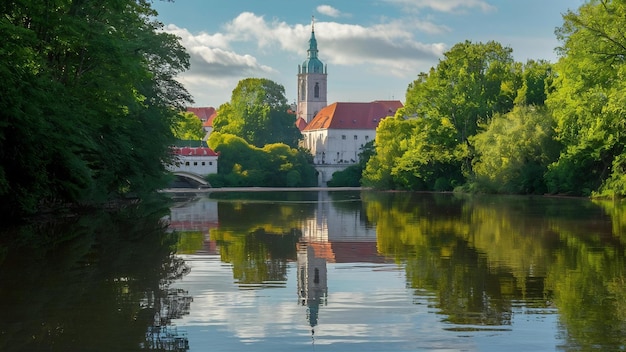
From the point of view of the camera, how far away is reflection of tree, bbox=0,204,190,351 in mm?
8953

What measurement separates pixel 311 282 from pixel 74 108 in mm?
16481

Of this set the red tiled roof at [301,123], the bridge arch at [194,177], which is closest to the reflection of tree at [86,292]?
the bridge arch at [194,177]

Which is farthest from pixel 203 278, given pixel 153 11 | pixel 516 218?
pixel 153 11

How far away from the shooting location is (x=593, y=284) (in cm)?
1265

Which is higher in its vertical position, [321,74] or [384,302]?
[321,74]

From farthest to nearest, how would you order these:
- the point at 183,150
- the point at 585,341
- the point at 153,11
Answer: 1. the point at 183,150
2. the point at 153,11
3. the point at 585,341

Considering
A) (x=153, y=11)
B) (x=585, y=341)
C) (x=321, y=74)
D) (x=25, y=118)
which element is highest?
(x=321, y=74)

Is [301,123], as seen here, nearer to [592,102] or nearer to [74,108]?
[592,102]

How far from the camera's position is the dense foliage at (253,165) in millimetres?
108062

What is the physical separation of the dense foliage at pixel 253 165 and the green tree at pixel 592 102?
57676 millimetres

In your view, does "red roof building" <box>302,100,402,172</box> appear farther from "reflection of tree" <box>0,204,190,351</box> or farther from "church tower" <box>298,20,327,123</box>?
"reflection of tree" <box>0,204,190,351</box>

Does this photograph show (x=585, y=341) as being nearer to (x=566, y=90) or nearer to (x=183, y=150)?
(x=566, y=90)

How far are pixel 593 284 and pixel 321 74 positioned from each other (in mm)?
170702

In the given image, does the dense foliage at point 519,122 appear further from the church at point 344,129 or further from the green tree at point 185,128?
the church at point 344,129
